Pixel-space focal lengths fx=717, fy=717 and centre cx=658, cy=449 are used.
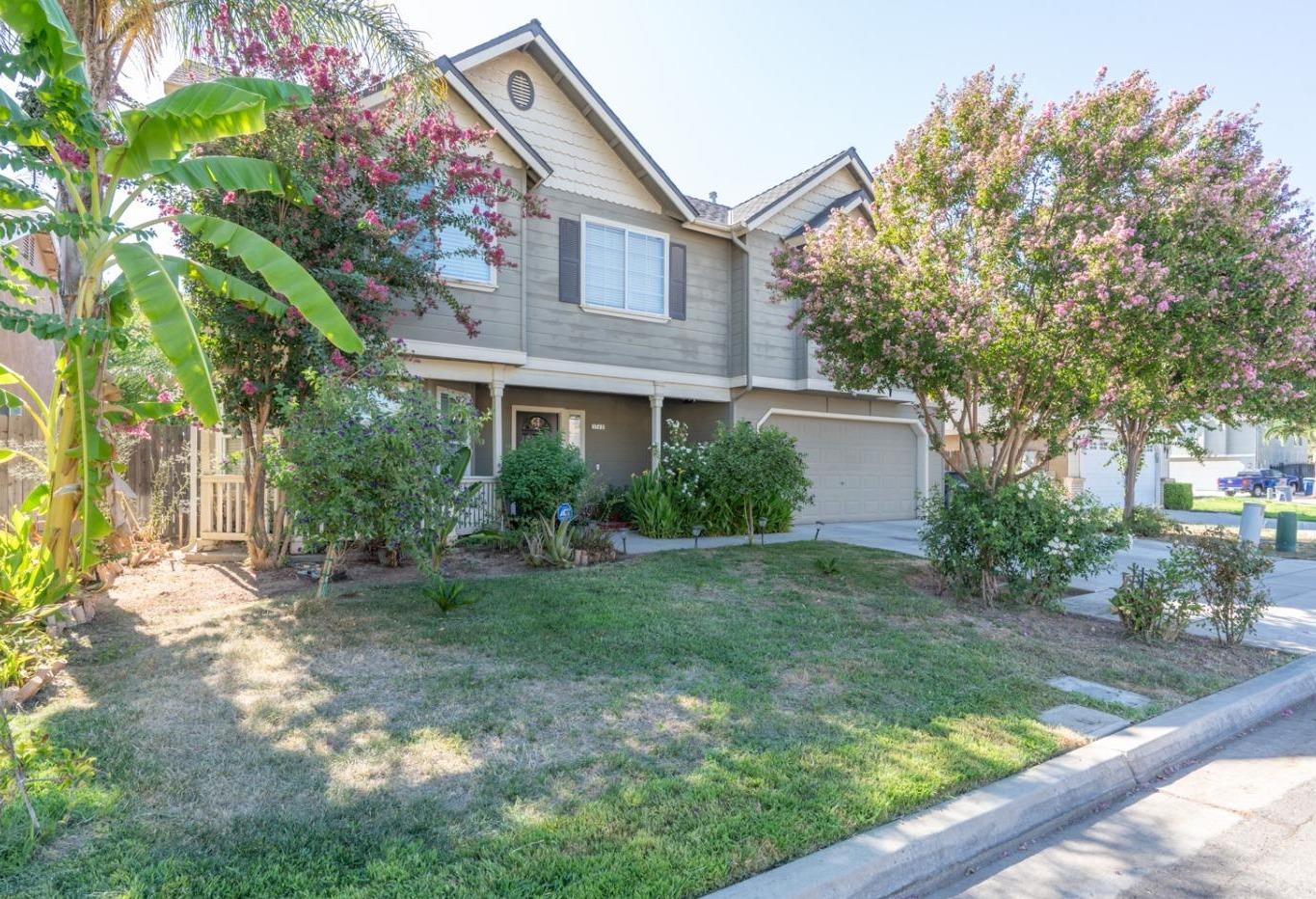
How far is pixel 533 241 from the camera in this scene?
40.4ft

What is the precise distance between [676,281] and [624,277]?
3.67 feet

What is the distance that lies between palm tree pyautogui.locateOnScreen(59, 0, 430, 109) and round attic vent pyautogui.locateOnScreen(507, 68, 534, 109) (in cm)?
320

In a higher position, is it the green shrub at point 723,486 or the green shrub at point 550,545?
the green shrub at point 723,486

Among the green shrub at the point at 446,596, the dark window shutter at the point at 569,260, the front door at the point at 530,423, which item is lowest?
the green shrub at the point at 446,596

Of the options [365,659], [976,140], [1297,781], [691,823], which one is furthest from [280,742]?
[976,140]

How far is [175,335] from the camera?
16.3 ft

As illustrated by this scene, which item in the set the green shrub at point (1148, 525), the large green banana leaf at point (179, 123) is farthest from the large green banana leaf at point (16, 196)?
the green shrub at point (1148, 525)

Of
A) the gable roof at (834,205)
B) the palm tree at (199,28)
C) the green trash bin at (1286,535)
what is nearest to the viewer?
the palm tree at (199,28)

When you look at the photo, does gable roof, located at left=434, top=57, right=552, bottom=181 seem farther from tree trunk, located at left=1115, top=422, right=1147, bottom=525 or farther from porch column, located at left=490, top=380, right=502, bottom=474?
tree trunk, located at left=1115, top=422, right=1147, bottom=525

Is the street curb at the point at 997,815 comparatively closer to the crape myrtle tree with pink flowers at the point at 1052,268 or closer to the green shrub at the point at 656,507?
the crape myrtle tree with pink flowers at the point at 1052,268

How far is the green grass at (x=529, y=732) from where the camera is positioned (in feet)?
9.77

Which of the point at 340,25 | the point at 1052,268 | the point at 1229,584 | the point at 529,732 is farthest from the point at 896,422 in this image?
the point at 529,732

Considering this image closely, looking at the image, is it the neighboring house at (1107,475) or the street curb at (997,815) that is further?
the neighboring house at (1107,475)

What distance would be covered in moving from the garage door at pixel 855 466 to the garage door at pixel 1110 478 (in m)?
8.95
